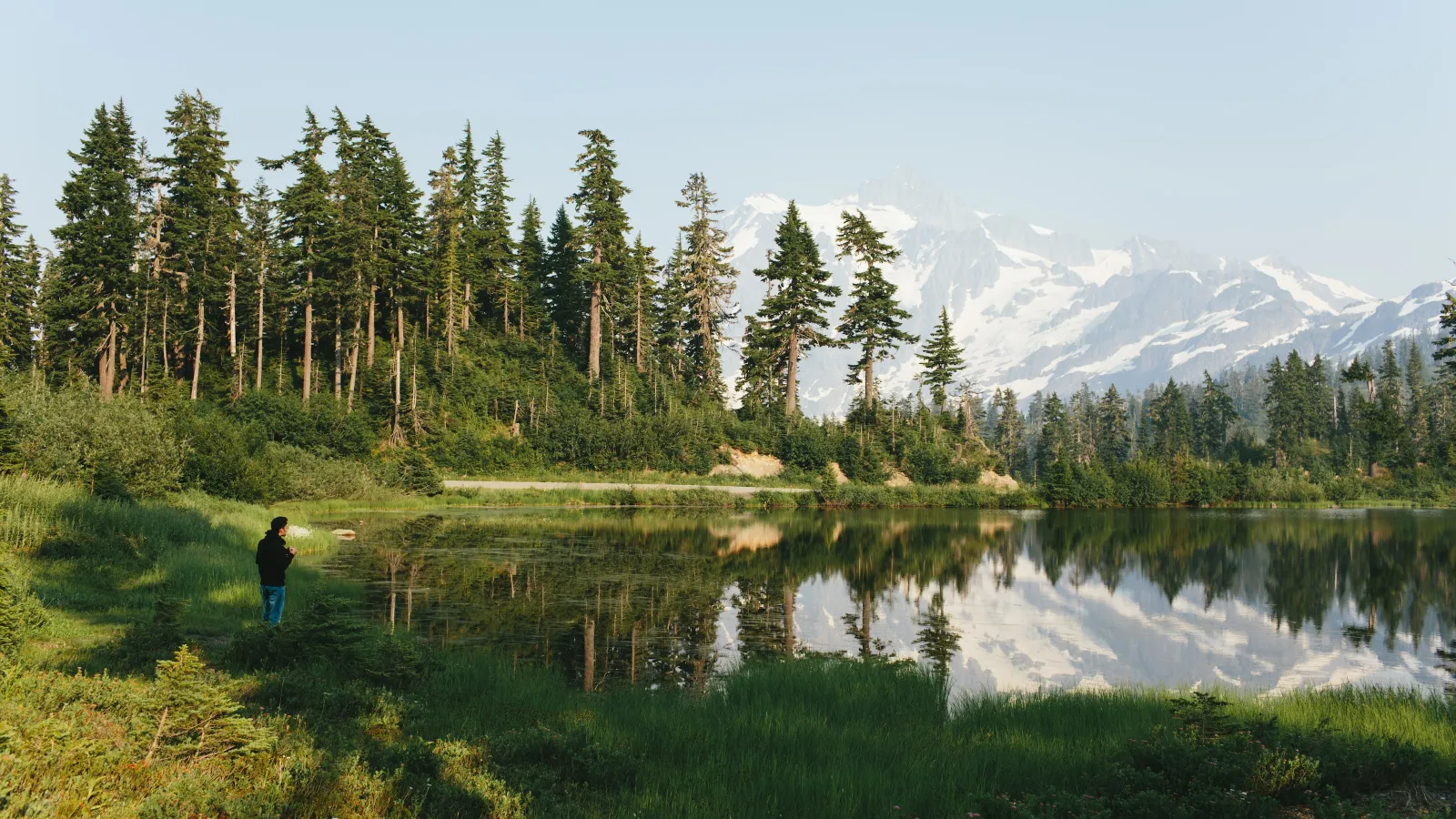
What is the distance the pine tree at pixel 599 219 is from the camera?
69.9 meters

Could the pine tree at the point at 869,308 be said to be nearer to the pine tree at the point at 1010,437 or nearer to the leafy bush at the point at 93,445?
the pine tree at the point at 1010,437

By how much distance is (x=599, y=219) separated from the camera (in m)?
70.6

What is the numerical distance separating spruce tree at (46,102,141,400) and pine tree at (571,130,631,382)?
100ft

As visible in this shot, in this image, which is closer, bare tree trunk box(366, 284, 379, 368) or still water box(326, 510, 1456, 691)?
still water box(326, 510, 1456, 691)

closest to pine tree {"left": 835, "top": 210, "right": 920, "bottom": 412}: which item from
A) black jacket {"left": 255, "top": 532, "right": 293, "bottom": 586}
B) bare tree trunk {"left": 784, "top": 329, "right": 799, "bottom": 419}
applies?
bare tree trunk {"left": 784, "top": 329, "right": 799, "bottom": 419}

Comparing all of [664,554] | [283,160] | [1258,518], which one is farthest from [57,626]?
[1258,518]

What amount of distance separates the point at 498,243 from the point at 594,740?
7405 centimetres

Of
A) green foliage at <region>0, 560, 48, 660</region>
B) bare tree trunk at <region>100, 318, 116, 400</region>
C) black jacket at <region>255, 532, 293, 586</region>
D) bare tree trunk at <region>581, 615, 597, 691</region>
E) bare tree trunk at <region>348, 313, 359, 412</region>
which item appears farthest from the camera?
bare tree trunk at <region>348, 313, 359, 412</region>

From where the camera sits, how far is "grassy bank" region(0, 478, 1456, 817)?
6.88 m

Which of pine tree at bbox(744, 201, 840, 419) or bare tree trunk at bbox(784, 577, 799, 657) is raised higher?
pine tree at bbox(744, 201, 840, 419)

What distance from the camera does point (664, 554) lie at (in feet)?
105

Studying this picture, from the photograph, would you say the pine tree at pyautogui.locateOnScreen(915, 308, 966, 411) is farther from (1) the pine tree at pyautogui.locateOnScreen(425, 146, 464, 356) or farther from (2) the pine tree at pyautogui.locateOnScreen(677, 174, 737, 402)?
(1) the pine tree at pyautogui.locateOnScreen(425, 146, 464, 356)

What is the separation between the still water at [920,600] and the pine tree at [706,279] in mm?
39630

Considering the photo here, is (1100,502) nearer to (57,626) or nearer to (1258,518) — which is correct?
(1258,518)
